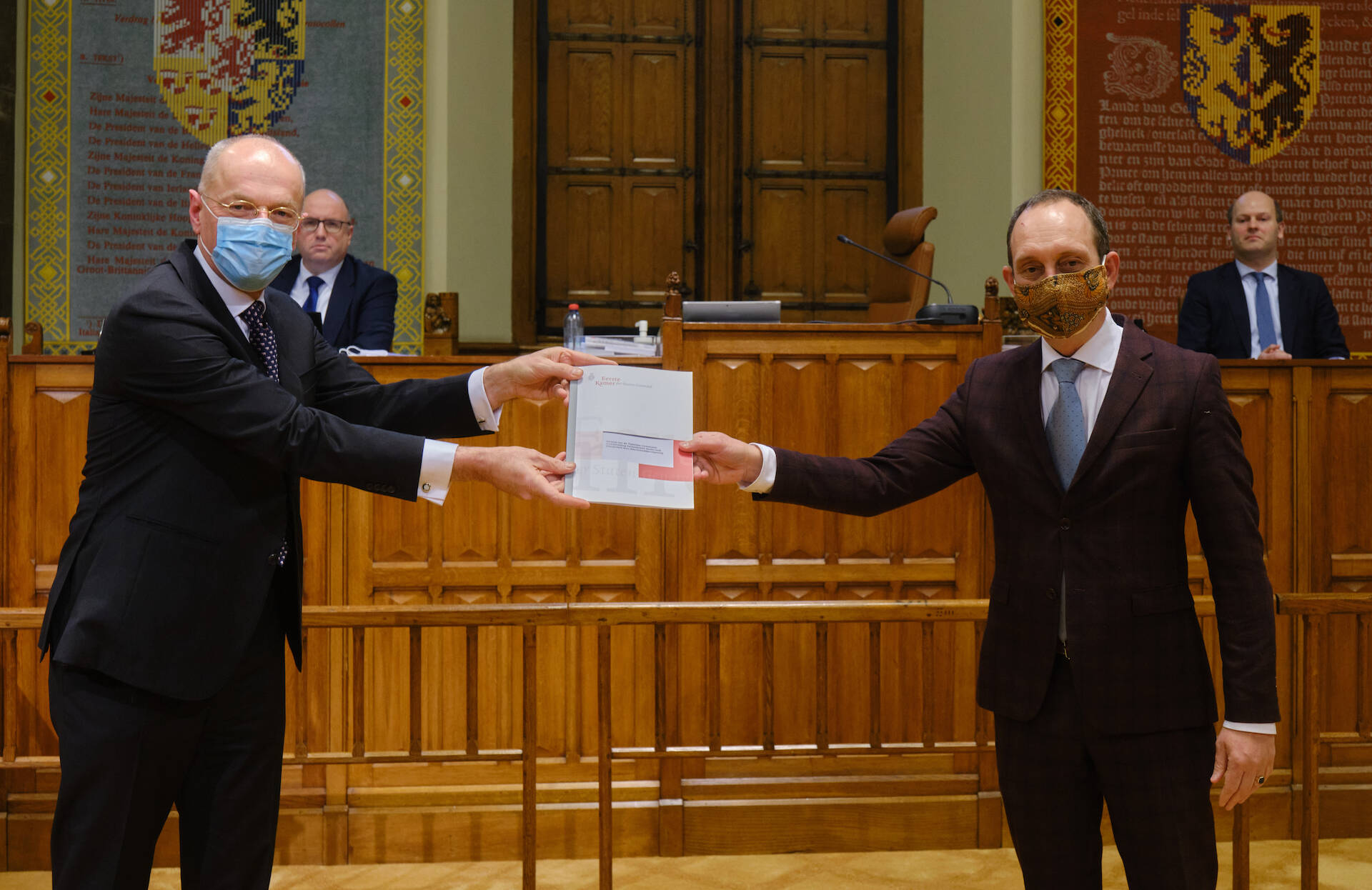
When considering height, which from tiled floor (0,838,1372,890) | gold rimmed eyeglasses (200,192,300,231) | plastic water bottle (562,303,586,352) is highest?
plastic water bottle (562,303,586,352)

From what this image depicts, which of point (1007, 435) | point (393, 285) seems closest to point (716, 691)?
point (1007, 435)

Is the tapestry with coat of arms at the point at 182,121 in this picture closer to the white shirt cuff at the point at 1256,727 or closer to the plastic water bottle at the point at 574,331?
the plastic water bottle at the point at 574,331

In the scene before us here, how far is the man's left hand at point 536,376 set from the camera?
8.02ft

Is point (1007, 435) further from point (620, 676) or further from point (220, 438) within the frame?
point (620, 676)

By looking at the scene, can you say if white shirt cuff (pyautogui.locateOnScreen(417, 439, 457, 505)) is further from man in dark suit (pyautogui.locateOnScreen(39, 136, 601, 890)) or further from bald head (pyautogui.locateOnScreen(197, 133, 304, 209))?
bald head (pyautogui.locateOnScreen(197, 133, 304, 209))

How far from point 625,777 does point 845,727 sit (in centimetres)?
78

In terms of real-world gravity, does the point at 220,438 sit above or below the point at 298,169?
below

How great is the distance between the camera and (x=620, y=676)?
13.4 feet

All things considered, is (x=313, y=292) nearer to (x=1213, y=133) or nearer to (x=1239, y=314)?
(x=1239, y=314)

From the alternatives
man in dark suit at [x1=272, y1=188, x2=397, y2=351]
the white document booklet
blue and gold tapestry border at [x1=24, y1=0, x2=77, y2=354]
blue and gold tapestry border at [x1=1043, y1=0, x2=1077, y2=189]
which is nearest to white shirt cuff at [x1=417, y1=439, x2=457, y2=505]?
the white document booklet

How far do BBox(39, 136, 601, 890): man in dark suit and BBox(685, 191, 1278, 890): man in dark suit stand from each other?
86 centimetres

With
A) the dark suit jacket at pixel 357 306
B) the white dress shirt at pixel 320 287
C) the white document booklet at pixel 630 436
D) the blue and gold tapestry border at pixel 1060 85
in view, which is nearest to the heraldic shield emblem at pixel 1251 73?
the blue and gold tapestry border at pixel 1060 85

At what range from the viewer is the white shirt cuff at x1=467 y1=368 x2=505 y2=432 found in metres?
2.50

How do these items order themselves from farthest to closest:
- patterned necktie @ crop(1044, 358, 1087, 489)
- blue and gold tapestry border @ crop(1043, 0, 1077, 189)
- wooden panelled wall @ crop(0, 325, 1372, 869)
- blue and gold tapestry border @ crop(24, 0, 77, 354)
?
blue and gold tapestry border @ crop(1043, 0, 1077, 189) → blue and gold tapestry border @ crop(24, 0, 77, 354) → wooden panelled wall @ crop(0, 325, 1372, 869) → patterned necktie @ crop(1044, 358, 1087, 489)
